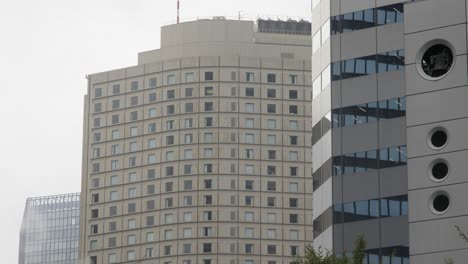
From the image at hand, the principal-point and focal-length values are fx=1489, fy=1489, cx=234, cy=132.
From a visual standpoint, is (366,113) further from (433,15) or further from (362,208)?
(433,15)

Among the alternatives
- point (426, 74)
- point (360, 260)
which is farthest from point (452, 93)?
point (360, 260)

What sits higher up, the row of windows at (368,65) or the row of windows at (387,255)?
the row of windows at (368,65)

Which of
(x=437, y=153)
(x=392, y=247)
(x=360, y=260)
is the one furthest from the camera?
(x=392, y=247)

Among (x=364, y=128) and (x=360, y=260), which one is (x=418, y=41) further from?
(x=360, y=260)

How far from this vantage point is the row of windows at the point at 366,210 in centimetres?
10262

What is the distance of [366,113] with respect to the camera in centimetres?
10594

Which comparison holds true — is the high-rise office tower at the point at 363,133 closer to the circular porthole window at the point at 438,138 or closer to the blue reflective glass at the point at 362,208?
the blue reflective glass at the point at 362,208

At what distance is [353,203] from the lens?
104500 mm

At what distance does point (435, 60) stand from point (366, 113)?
362 inches

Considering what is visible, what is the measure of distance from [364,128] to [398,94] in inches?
135

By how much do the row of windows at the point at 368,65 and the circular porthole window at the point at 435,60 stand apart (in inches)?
270

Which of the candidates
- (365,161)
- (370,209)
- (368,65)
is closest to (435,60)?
(368,65)

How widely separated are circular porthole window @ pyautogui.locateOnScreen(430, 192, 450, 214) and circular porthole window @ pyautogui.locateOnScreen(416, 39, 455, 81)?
771 cm

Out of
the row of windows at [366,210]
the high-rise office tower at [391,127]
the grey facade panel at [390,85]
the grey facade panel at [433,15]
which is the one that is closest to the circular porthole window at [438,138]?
the high-rise office tower at [391,127]
